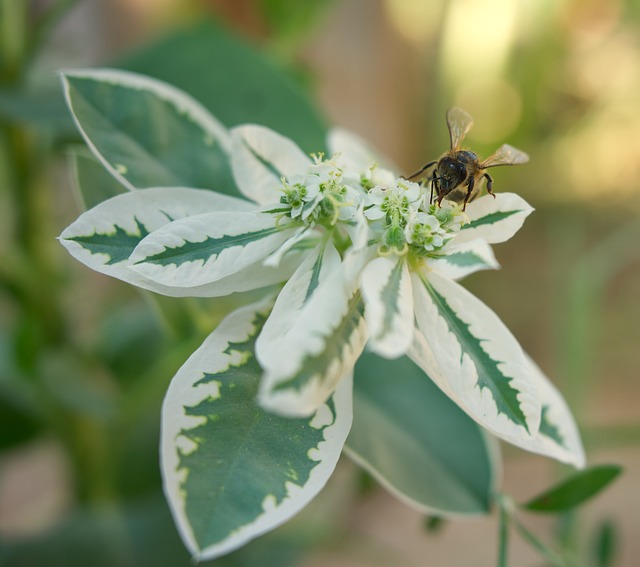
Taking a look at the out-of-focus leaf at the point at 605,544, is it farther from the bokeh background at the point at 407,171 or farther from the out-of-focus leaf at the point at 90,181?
the out-of-focus leaf at the point at 90,181

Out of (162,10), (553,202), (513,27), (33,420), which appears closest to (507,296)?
(553,202)

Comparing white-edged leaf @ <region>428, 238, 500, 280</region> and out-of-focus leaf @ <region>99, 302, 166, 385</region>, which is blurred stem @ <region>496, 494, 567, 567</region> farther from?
out-of-focus leaf @ <region>99, 302, 166, 385</region>

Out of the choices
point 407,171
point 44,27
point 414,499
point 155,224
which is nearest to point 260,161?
point 155,224

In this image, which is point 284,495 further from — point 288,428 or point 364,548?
point 364,548

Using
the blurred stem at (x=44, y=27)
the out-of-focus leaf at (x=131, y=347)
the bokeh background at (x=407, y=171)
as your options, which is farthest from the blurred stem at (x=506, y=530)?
the blurred stem at (x=44, y=27)

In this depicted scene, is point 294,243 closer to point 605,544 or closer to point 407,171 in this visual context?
point 605,544
